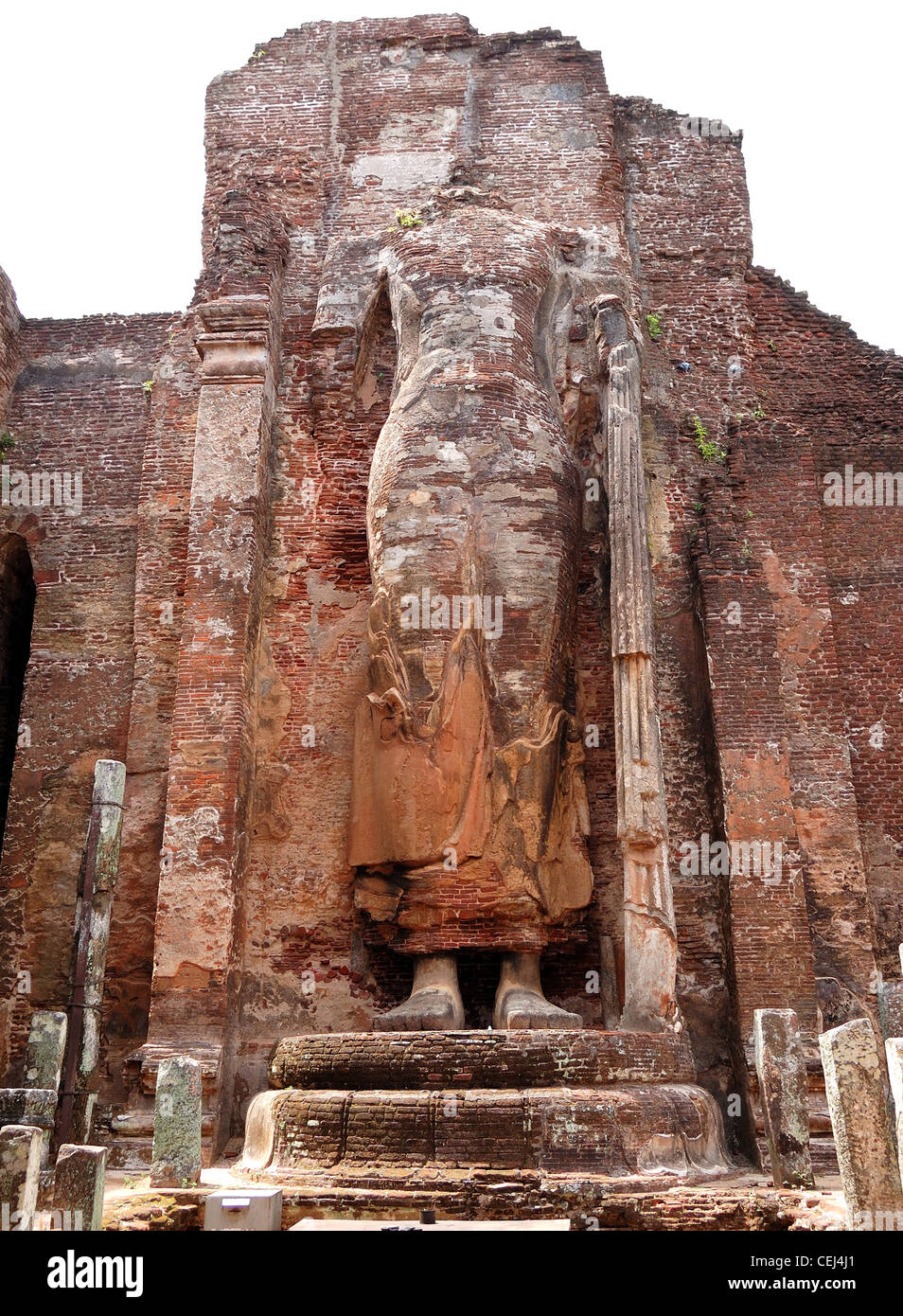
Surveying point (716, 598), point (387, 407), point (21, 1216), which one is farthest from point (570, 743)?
point (21, 1216)

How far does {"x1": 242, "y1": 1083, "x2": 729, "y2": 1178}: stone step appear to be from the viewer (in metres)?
6.29

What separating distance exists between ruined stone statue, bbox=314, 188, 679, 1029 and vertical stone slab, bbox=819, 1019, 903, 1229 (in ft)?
8.21

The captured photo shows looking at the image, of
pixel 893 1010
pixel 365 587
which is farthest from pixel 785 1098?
pixel 365 587

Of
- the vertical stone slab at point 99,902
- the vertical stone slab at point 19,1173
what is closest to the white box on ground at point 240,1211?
the vertical stone slab at point 19,1173

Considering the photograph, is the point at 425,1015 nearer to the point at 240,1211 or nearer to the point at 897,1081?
the point at 240,1211

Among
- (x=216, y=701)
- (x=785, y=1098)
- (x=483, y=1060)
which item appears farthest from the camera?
(x=216, y=701)

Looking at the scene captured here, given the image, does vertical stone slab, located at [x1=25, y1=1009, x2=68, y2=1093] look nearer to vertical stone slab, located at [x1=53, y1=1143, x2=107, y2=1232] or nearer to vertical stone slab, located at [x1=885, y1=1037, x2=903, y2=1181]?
vertical stone slab, located at [x1=53, y1=1143, x2=107, y2=1232]

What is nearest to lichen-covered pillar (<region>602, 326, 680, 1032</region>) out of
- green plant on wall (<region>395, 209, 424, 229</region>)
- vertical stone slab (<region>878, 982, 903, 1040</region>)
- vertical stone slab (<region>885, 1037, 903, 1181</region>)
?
vertical stone slab (<region>878, 982, 903, 1040</region>)

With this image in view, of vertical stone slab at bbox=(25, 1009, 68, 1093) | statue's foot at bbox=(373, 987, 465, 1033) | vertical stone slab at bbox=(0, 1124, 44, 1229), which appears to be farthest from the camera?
statue's foot at bbox=(373, 987, 465, 1033)

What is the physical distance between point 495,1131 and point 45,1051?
2380mm

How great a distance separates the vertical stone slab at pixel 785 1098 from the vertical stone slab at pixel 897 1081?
1492 mm

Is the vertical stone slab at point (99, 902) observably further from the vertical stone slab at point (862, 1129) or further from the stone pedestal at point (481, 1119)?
the vertical stone slab at point (862, 1129)

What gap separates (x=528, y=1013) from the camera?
24.6 ft

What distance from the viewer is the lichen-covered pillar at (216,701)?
27.5 ft
